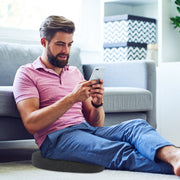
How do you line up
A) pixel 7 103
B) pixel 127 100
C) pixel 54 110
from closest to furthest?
pixel 54 110
pixel 7 103
pixel 127 100

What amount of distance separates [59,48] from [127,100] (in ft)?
2.14

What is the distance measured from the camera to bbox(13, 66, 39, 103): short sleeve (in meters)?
1.89

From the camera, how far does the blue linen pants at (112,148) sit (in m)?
1.78

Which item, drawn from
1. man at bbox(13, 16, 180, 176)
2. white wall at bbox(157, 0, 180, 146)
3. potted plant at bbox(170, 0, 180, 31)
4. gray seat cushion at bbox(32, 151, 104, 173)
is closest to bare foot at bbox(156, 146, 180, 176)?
man at bbox(13, 16, 180, 176)

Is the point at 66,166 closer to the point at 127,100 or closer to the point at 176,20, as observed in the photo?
the point at 127,100

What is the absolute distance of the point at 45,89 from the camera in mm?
1965

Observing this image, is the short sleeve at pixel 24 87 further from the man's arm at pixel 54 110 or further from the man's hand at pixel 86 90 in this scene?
the man's hand at pixel 86 90

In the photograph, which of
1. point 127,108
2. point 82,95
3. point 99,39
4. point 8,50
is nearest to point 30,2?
point 99,39

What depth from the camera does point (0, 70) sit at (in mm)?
2500

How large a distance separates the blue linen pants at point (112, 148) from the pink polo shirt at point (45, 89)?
5 cm

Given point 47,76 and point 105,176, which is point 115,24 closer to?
point 47,76

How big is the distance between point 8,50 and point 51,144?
981mm

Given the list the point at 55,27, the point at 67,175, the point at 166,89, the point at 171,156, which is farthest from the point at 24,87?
the point at 166,89

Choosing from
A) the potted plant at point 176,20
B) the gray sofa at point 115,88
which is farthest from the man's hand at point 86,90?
the potted plant at point 176,20
